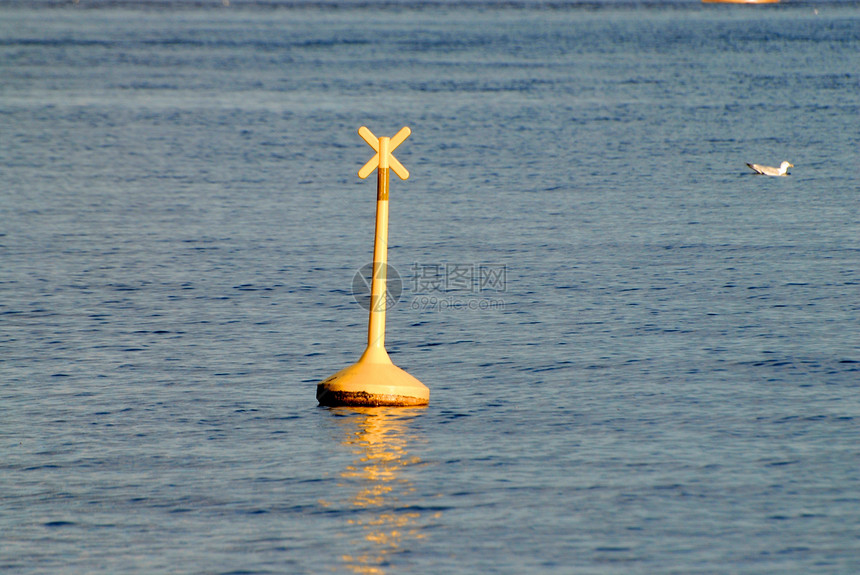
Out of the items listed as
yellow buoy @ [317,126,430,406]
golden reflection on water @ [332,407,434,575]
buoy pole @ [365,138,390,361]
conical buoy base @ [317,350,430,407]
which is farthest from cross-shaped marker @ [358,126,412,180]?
golden reflection on water @ [332,407,434,575]

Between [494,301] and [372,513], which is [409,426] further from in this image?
[494,301]

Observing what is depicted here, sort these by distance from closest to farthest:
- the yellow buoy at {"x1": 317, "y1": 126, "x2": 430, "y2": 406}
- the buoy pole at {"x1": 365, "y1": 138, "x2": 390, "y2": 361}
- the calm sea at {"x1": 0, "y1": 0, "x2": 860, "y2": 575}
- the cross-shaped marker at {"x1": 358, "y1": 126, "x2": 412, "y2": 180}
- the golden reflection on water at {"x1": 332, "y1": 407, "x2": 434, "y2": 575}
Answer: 1. the golden reflection on water at {"x1": 332, "y1": 407, "x2": 434, "y2": 575}
2. the calm sea at {"x1": 0, "y1": 0, "x2": 860, "y2": 575}
3. the cross-shaped marker at {"x1": 358, "y1": 126, "x2": 412, "y2": 180}
4. the buoy pole at {"x1": 365, "y1": 138, "x2": 390, "y2": 361}
5. the yellow buoy at {"x1": 317, "y1": 126, "x2": 430, "y2": 406}

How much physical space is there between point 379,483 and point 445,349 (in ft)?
25.2

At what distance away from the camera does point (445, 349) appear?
76.5 ft

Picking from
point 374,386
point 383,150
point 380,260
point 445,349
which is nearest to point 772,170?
point 445,349

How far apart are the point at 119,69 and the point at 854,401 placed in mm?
91976

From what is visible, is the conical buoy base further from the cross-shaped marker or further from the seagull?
the seagull

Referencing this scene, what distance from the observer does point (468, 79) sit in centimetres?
9006

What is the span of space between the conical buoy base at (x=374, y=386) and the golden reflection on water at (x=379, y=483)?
138 millimetres

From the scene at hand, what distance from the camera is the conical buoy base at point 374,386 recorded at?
18844 millimetres

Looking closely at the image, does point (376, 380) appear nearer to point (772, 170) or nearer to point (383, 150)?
point (383, 150)

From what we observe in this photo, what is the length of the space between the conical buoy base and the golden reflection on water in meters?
0.14

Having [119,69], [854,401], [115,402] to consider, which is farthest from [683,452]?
[119,69]

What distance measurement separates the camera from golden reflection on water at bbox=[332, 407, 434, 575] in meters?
13.7
